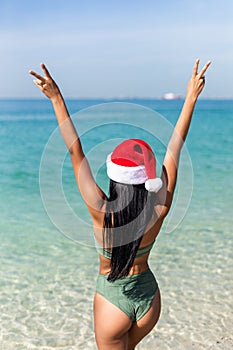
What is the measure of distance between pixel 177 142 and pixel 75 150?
0.56m

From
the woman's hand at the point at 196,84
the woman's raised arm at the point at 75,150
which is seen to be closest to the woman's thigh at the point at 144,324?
the woman's raised arm at the point at 75,150

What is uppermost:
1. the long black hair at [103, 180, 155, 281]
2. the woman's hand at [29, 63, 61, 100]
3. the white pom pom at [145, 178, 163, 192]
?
the woman's hand at [29, 63, 61, 100]

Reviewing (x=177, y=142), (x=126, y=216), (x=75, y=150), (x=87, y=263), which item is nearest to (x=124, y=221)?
(x=126, y=216)

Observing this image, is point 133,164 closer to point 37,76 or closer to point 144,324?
point 37,76

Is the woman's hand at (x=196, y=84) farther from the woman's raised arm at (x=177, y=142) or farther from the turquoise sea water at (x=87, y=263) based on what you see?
the turquoise sea water at (x=87, y=263)

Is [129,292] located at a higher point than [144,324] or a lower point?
higher

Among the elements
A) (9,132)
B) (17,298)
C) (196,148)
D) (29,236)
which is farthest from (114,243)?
(9,132)

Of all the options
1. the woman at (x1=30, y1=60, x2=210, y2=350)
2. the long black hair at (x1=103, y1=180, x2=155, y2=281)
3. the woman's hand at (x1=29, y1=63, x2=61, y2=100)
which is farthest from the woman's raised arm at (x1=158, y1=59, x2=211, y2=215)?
the woman's hand at (x1=29, y1=63, x2=61, y2=100)

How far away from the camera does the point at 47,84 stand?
2488 millimetres

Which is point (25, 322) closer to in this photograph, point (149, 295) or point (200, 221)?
point (149, 295)

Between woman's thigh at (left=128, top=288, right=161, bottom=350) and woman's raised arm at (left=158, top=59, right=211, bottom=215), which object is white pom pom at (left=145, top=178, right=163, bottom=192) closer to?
woman's raised arm at (left=158, top=59, right=211, bottom=215)

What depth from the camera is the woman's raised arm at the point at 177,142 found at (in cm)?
258

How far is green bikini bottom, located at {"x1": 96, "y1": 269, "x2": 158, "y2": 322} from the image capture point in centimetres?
263

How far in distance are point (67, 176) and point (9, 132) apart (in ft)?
65.4
